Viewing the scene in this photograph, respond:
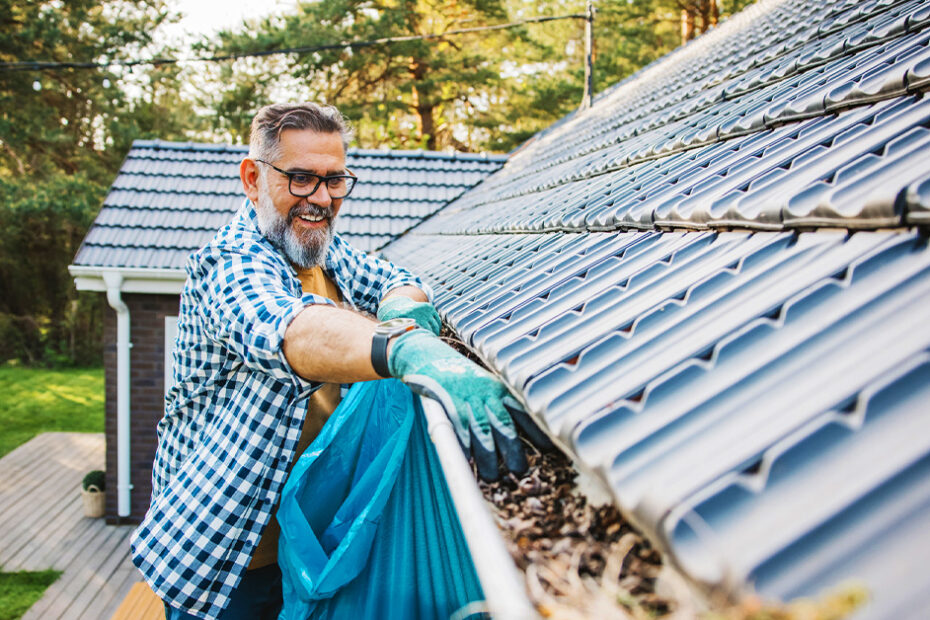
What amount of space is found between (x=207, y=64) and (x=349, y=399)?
23.9 metres

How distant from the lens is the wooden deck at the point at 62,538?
6223mm

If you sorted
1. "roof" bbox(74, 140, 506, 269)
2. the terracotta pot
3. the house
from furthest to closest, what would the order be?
the terracotta pot
"roof" bbox(74, 140, 506, 269)
the house

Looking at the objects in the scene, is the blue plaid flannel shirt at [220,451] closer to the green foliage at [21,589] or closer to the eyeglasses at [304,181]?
the eyeglasses at [304,181]

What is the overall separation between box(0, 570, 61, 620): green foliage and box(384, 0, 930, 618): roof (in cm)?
585

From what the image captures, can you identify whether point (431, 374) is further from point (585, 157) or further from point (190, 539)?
point (585, 157)

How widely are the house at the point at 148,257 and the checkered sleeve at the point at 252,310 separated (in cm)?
562

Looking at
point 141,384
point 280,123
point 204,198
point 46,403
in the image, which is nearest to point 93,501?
point 141,384

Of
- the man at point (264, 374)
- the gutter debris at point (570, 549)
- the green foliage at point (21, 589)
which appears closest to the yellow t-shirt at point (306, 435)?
the man at point (264, 374)

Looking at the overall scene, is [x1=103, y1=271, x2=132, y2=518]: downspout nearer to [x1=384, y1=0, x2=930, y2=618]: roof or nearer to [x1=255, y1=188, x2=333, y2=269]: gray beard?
[x1=255, y1=188, x2=333, y2=269]: gray beard

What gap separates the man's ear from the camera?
8.39 feet

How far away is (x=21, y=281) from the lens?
18750 millimetres

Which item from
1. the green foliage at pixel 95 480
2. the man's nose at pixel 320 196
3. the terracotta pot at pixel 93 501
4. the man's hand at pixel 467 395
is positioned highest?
the man's nose at pixel 320 196

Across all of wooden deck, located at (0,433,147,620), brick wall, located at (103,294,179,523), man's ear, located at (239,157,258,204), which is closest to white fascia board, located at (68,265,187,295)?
brick wall, located at (103,294,179,523)

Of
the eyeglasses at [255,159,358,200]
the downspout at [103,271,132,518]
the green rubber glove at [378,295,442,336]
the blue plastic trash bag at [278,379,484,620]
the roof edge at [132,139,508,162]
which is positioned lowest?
the downspout at [103,271,132,518]
